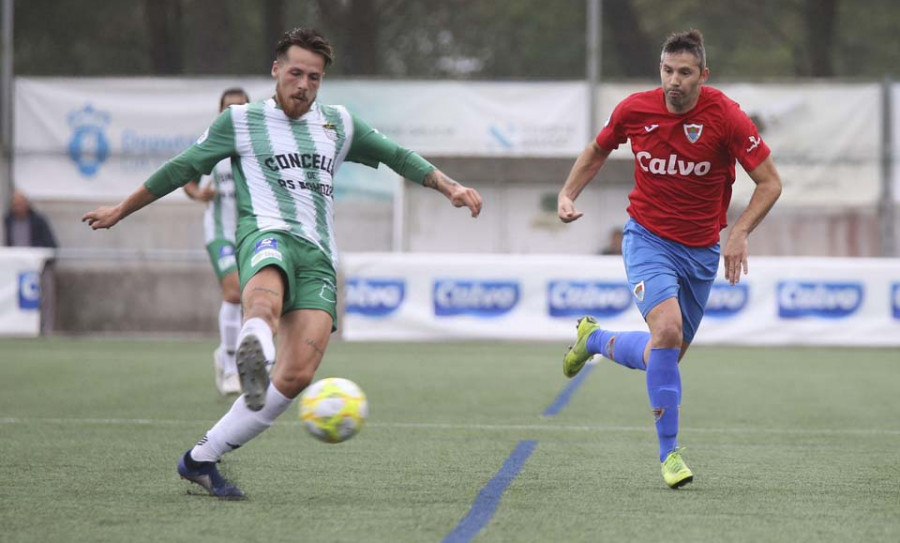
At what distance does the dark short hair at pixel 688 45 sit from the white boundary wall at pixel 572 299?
10.8 m

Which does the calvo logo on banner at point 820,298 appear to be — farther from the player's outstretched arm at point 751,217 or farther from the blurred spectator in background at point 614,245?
the player's outstretched arm at point 751,217

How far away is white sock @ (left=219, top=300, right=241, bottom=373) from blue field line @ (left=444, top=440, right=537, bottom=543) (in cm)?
325

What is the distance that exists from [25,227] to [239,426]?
1418 cm

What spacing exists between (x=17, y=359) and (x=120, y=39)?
818 inches

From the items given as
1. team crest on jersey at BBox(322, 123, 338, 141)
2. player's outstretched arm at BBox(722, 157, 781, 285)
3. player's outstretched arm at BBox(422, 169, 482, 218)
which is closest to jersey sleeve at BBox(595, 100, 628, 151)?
player's outstretched arm at BBox(722, 157, 781, 285)

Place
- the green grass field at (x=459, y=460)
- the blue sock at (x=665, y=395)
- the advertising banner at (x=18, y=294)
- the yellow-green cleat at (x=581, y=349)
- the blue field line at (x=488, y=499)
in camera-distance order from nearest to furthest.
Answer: the blue field line at (x=488, y=499), the green grass field at (x=459, y=460), the blue sock at (x=665, y=395), the yellow-green cleat at (x=581, y=349), the advertising banner at (x=18, y=294)

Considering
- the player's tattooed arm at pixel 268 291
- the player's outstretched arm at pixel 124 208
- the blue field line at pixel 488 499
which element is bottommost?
the blue field line at pixel 488 499

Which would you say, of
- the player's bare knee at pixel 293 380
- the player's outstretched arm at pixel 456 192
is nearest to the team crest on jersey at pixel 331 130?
the player's outstretched arm at pixel 456 192

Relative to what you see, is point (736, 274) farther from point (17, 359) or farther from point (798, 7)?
point (798, 7)

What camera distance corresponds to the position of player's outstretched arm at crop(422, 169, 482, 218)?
20.6 ft

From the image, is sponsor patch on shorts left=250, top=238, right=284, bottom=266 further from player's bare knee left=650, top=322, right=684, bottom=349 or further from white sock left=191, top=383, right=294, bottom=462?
player's bare knee left=650, top=322, right=684, bottom=349

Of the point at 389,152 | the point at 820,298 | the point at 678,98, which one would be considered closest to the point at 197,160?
the point at 389,152

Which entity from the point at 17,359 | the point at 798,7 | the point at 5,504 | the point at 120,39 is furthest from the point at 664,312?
the point at 120,39

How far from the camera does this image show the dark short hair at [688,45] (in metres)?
6.44
